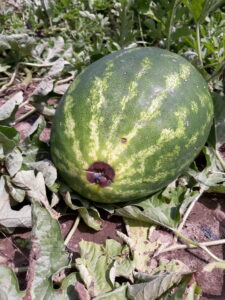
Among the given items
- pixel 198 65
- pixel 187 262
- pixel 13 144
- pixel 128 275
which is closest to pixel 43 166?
pixel 13 144

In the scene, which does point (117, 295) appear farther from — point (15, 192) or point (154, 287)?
point (15, 192)

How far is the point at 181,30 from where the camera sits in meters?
2.64

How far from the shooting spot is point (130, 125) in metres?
1.74

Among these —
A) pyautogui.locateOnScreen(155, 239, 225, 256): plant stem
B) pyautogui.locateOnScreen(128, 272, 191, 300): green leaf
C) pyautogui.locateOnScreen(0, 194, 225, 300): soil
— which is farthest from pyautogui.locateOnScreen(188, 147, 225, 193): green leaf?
pyautogui.locateOnScreen(128, 272, 191, 300): green leaf

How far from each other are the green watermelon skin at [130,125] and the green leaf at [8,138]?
187 millimetres

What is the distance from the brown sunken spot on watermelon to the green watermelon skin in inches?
0.7

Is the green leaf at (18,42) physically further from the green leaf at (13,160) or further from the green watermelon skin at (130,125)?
the green leaf at (13,160)

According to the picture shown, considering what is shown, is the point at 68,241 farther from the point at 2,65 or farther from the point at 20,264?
the point at 2,65

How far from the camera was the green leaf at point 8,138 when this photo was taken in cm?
184

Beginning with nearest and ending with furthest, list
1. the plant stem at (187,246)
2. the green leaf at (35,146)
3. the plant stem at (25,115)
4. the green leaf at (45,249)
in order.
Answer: the green leaf at (45,249)
the plant stem at (187,246)
the green leaf at (35,146)
the plant stem at (25,115)

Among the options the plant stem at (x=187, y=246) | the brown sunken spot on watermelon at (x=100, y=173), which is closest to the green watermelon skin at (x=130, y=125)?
the brown sunken spot on watermelon at (x=100, y=173)

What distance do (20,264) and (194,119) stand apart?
103 centimetres

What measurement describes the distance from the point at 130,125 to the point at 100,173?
0.80 feet

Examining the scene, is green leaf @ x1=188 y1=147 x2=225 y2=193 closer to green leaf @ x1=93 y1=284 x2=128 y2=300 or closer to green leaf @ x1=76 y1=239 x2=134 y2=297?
green leaf @ x1=76 y1=239 x2=134 y2=297
